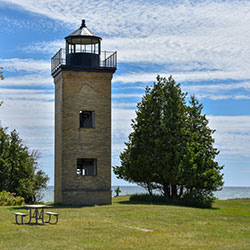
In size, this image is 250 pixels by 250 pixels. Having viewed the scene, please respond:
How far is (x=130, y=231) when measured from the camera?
2080cm

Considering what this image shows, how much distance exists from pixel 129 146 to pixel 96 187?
241 inches

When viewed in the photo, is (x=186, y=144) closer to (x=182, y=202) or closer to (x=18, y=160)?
(x=182, y=202)

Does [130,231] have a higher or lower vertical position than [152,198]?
lower

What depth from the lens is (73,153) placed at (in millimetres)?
34281

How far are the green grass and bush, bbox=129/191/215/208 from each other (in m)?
7.69

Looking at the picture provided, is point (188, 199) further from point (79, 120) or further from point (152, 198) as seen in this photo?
point (79, 120)

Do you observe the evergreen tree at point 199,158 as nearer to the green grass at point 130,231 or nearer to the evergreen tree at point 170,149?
the evergreen tree at point 170,149

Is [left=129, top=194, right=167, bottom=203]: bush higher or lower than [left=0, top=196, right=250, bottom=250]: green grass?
higher

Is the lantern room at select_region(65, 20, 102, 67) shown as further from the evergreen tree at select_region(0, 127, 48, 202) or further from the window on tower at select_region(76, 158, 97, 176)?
the evergreen tree at select_region(0, 127, 48, 202)

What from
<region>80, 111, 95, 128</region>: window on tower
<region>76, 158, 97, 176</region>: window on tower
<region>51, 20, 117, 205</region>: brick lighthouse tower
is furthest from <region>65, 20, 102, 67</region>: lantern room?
<region>76, 158, 97, 176</region>: window on tower

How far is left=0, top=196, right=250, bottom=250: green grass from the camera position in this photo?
17.4 m

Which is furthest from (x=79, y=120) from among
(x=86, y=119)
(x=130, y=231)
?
(x=130, y=231)

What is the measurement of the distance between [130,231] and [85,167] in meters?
16.0

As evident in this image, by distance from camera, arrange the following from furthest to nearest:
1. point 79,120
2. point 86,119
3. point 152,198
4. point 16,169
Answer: point 16,169, point 86,119, point 152,198, point 79,120
